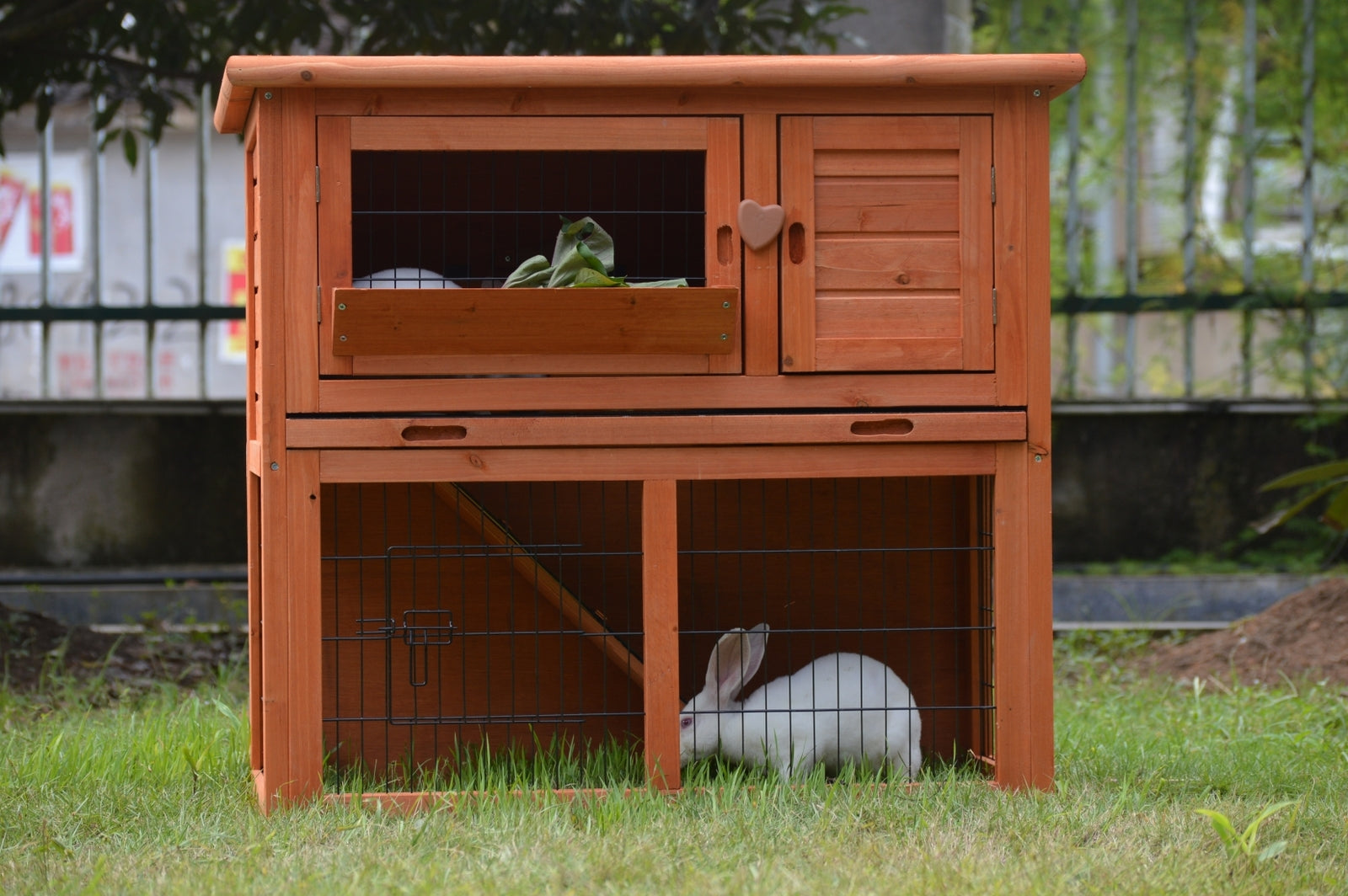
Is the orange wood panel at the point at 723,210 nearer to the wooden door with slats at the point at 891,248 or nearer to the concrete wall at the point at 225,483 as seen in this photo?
the wooden door with slats at the point at 891,248

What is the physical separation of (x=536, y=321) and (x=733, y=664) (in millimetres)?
987

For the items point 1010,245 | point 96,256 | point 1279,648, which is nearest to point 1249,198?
point 1279,648

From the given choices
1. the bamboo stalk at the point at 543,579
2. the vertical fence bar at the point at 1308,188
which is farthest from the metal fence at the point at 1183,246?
the bamboo stalk at the point at 543,579

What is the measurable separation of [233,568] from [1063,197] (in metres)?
4.66

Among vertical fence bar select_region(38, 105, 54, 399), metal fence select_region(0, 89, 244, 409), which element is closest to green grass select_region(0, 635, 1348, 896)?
vertical fence bar select_region(38, 105, 54, 399)

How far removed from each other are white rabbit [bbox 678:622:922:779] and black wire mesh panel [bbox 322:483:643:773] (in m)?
0.22

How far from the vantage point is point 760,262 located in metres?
3.01

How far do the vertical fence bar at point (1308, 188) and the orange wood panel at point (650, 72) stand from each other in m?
4.02

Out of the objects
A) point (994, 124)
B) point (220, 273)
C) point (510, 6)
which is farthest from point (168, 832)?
point (220, 273)

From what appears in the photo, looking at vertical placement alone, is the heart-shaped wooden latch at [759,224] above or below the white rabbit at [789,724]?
above

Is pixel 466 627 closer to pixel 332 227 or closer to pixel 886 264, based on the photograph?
pixel 332 227

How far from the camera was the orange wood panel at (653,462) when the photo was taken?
2936 mm

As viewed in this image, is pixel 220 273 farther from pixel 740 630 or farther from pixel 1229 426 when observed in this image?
pixel 740 630

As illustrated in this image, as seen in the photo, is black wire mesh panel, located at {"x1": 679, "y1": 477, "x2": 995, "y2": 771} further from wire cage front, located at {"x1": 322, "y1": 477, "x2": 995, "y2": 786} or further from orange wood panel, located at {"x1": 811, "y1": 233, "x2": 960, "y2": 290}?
orange wood panel, located at {"x1": 811, "y1": 233, "x2": 960, "y2": 290}
